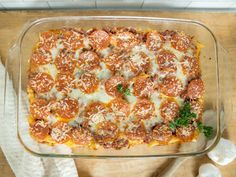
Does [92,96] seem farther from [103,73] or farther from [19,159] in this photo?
[19,159]

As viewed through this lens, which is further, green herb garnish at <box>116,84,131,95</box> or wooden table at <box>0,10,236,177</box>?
wooden table at <box>0,10,236,177</box>

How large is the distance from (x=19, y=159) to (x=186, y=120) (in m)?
0.81

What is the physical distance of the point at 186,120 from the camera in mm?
2131

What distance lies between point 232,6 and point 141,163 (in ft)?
3.06

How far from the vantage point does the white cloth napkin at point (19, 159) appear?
2.14 meters

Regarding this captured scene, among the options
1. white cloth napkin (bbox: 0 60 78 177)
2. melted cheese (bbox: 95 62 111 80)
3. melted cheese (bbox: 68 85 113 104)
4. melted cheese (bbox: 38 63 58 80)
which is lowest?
white cloth napkin (bbox: 0 60 78 177)

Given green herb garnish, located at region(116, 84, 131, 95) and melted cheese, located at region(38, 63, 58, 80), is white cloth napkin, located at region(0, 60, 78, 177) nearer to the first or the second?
melted cheese, located at region(38, 63, 58, 80)

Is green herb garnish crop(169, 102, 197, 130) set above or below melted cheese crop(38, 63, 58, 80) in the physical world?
below

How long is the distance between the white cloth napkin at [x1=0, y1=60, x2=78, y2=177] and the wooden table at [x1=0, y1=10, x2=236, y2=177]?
7cm

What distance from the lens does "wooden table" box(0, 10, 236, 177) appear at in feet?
7.28

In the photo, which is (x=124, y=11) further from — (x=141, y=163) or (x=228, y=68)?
(x=141, y=163)

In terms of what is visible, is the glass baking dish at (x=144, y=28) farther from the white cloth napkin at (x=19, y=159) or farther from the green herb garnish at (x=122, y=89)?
the green herb garnish at (x=122, y=89)

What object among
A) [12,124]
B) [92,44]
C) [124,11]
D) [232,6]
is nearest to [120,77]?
[92,44]

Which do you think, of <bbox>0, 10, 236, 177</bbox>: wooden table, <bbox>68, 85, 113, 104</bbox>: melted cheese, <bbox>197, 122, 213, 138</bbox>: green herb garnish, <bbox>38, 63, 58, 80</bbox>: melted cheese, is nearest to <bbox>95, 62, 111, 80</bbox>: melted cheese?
<bbox>68, 85, 113, 104</bbox>: melted cheese
